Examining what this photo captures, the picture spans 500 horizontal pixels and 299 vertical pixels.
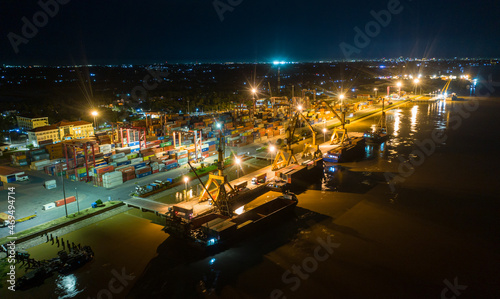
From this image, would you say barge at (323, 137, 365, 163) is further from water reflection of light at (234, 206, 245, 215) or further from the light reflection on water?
water reflection of light at (234, 206, 245, 215)

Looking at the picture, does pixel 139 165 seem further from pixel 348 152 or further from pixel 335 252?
pixel 348 152

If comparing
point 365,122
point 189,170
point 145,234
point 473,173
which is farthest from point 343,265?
point 365,122

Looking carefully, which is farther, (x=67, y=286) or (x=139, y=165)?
(x=139, y=165)

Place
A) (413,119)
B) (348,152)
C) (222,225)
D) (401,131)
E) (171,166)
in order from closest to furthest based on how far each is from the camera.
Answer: (222,225), (171,166), (348,152), (401,131), (413,119)

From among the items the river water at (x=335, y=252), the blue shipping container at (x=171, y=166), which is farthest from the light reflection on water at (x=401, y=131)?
the blue shipping container at (x=171, y=166)

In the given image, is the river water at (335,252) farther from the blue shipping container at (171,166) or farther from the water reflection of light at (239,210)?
the blue shipping container at (171,166)

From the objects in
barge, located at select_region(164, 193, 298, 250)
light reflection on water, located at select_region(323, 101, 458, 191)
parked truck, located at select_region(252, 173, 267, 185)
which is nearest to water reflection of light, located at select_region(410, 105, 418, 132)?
light reflection on water, located at select_region(323, 101, 458, 191)

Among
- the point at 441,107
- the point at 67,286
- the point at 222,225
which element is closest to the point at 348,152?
the point at 222,225

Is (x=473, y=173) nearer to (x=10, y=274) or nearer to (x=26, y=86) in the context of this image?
(x=10, y=274)
